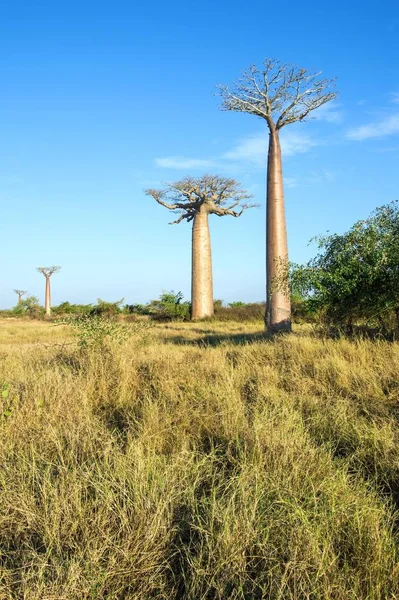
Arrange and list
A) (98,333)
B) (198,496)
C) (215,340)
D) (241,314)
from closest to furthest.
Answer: (198,496) → (98,333) → (215,340) → (241,314)

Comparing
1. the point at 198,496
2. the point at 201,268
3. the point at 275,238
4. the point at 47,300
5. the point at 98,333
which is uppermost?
the point at 201,268

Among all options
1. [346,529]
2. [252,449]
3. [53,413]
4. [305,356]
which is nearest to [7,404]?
[53,413]

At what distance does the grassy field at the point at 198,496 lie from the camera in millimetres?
1947

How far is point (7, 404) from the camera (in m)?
4.39

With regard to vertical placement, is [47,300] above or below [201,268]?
below

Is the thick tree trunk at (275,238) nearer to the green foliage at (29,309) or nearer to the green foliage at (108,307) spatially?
the green foliage at (108,307)

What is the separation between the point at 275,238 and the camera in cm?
1348

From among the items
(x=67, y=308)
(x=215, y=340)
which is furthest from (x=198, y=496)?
(x=67, y=308)

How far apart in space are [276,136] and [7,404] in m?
11.9

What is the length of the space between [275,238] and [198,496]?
37.2 ft

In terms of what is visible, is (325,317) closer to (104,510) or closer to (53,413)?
(53,413)

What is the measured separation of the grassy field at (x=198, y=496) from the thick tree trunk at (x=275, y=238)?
7999 mm

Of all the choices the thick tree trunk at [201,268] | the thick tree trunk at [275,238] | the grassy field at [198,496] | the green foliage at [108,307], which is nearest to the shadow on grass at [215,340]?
the thick tree trunk at [275,238]

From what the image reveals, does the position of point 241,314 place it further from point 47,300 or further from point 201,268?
point 47,300
